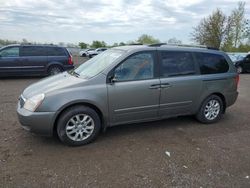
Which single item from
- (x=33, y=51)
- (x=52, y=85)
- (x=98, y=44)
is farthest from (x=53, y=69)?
(x=98, y=44)

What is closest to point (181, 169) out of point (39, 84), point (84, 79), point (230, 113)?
point (84, 79)

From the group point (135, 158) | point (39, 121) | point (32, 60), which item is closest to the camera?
point (135, 158)

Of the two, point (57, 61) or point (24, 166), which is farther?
point (57, 61)

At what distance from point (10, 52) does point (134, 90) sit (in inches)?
362

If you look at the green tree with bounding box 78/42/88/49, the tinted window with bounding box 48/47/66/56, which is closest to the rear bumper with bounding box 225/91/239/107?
the tinted window with bounding box 48/47/66/56

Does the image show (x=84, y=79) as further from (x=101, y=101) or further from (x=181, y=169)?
(x=181, y=169)

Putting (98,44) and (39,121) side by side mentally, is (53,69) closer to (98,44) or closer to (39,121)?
(39,121)

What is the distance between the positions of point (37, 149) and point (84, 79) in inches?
54.1

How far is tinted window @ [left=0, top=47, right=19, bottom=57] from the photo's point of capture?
465 inches

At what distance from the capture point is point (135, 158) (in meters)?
3.98

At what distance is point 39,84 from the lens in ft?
15.6

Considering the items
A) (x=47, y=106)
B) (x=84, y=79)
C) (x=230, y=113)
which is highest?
(x=84, y=79)

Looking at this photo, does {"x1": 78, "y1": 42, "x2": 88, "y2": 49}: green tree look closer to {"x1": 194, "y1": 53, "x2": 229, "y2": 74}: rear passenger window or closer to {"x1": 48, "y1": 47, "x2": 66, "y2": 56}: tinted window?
{"x1": 48, "y1": 47, "x2": 66, "y2": 56}: tinted window

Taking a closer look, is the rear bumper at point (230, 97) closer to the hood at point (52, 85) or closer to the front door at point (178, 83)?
the front door at point (178, 83)
